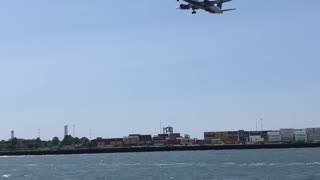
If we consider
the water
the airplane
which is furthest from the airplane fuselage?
the water

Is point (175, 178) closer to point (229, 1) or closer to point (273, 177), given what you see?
point (273, 177)

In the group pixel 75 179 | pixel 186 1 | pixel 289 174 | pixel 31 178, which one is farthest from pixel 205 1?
pixel 31 178

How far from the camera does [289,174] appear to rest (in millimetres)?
75938

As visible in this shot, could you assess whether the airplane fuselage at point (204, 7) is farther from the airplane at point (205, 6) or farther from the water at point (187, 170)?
the water at point (187, 170)

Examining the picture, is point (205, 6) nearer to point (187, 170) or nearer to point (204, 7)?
point (204, 7)

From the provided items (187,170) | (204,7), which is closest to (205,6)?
(204,7)

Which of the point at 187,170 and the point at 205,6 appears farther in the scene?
the point at 187,170

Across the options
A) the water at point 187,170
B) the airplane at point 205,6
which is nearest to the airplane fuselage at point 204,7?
the airplane at point 205,6

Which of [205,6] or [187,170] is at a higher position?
[205,6]

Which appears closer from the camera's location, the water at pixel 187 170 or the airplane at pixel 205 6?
the airplane at pixel 205 6

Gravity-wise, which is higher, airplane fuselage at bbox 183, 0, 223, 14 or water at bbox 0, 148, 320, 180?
airplane fuselage at bbox 183, 0, 223, 14

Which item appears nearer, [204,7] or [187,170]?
[204,7]

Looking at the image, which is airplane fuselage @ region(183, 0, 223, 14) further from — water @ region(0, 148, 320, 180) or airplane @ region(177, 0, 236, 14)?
water @ region(0, 148, 320, 180)

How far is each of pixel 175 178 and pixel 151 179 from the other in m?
2.84
